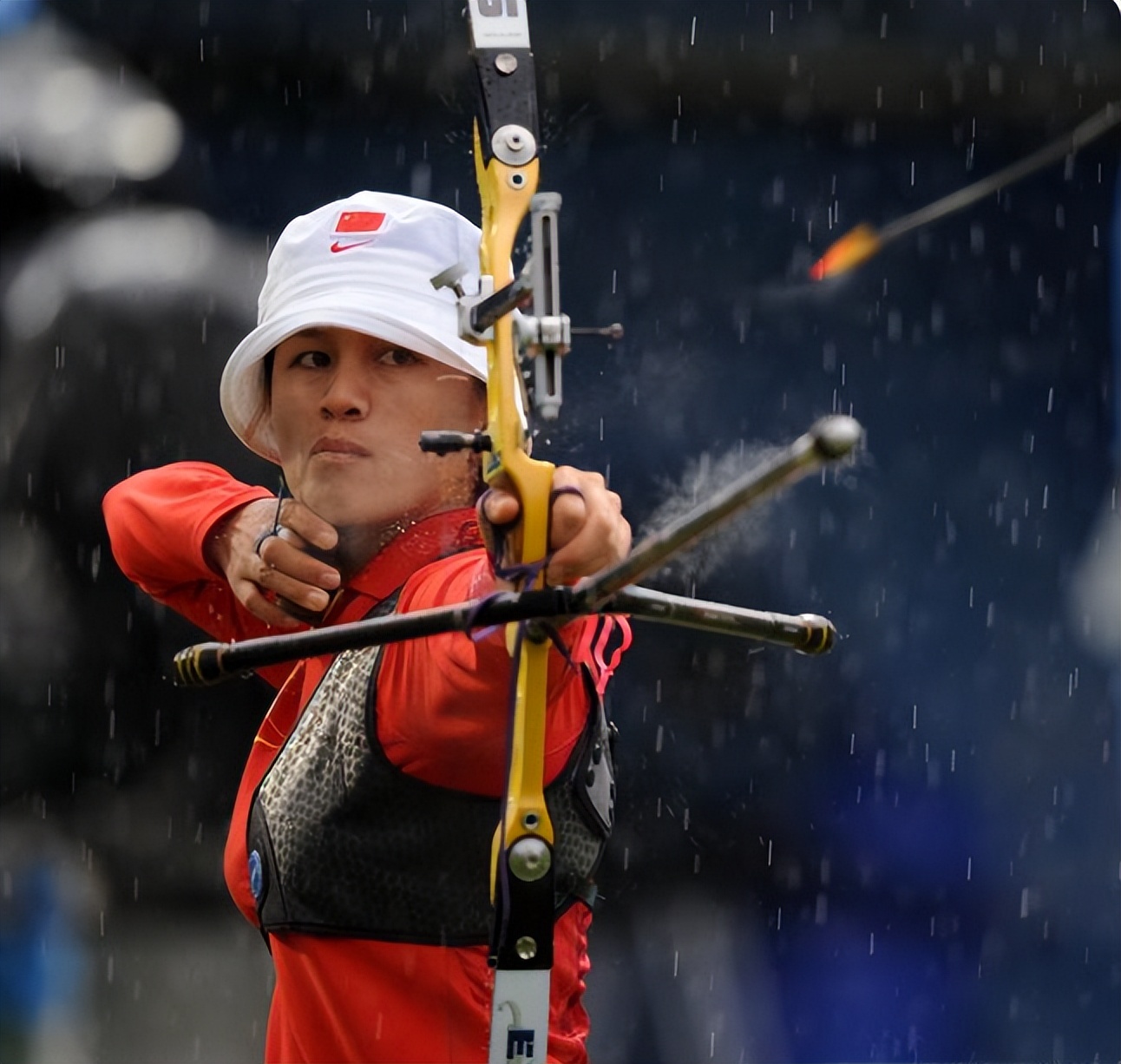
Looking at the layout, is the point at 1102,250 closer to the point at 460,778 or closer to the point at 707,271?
the point at 707,271

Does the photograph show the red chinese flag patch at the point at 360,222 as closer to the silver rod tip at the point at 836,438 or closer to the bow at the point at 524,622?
the bow at the point at 524,622

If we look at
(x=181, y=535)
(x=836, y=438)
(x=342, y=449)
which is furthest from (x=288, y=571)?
(x=836, y=438)

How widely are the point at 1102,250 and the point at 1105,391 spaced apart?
0.18 meters

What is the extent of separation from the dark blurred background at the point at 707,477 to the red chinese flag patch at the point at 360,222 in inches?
25.5

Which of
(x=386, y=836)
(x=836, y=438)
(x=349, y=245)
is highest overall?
(x=349, y=245)

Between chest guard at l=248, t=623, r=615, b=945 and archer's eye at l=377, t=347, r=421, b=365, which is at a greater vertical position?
archer's eye at l=377, t=347, r=421, b=365

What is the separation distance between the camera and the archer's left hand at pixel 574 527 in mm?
972

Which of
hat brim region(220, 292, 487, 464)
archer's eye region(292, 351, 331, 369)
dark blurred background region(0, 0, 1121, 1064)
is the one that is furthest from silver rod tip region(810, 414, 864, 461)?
dark blurred background region(0, 0, 1121, 1064)

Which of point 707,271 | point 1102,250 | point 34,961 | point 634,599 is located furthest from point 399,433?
point 1102,250

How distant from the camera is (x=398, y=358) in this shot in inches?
A: 53.2

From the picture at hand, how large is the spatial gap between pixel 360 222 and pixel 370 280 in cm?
7

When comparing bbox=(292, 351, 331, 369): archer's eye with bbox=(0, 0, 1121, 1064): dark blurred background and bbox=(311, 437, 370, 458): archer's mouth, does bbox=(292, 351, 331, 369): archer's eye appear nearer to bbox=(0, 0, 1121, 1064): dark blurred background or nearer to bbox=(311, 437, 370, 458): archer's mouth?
bbox=(311, 437, 370, 458): archer's mouth

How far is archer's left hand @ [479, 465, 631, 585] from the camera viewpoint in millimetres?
972

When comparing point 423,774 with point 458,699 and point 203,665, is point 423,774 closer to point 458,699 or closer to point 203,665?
point 458,699
